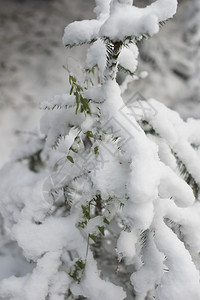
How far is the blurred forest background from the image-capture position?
3.12m

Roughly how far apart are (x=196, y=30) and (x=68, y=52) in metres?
1.55

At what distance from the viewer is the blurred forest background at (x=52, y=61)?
3.12 m

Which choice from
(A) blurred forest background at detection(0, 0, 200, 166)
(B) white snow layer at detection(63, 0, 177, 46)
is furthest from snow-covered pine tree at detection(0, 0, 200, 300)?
(A) blurred forest background at detection(0, 0, 200, 166)

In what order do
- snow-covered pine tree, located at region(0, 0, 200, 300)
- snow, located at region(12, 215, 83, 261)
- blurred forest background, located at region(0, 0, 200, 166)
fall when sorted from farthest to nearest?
blurred forest background, located at region(0, 0, 200, 166) < snow, located at region(12, 215, 83, 261) < snow-covered pine tree, located at region(0, 0, 200, 300)

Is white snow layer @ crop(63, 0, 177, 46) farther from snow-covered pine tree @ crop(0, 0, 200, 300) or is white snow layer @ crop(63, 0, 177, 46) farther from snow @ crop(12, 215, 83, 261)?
snow @ crop(12, 215, 83, 261)

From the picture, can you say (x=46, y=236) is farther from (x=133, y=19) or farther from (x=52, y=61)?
(x=52, y=61)

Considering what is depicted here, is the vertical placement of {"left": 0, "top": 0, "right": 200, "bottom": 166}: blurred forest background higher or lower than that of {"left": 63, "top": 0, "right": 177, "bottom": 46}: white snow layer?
lower

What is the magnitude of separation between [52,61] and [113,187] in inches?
109

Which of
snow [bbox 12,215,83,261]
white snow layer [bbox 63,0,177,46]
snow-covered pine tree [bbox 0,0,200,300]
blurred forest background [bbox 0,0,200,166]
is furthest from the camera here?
blurred forest background [bbox 0,0,200,166]

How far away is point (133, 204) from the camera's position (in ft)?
3.21

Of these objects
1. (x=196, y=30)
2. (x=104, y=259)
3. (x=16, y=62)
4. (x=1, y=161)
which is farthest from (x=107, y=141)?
(x=196, y=30)

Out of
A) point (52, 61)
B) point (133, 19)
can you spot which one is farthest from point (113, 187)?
point (52, 61)

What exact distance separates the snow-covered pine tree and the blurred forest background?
4.29 feet

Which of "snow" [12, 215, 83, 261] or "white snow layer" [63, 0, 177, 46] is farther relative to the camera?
"snow" [12, 215, 83, 261]
